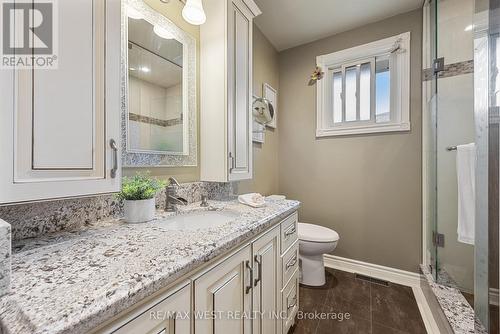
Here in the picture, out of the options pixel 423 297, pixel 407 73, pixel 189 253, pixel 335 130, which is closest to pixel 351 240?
pixel 423 297

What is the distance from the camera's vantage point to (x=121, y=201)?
98 cm

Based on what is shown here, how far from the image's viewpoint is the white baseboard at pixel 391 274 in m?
1.56

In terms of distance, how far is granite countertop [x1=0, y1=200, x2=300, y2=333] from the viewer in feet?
1.18

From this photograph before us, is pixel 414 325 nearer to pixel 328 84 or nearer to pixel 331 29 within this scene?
pixel 328 84

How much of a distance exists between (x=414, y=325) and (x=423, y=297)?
400 mm

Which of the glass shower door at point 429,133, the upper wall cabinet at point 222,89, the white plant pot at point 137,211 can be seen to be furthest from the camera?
the glass shower door at point 429,133

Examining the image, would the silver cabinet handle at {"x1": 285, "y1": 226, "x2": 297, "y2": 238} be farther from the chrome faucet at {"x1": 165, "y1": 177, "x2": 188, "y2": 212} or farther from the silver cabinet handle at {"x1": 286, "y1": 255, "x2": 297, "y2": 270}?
the chrome faucet at {"x1": 165, "y1": 177, "x2": 188, "y2": 212}

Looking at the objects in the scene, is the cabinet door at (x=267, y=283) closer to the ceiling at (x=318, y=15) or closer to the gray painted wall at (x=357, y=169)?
the gray painted wall at (x=357, y=169)

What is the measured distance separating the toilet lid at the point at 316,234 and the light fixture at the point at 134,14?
184cm

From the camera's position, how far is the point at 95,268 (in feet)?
1.67

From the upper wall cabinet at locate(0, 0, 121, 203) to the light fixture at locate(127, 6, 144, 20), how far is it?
395 millimetres

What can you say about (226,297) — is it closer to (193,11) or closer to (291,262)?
(291,262)

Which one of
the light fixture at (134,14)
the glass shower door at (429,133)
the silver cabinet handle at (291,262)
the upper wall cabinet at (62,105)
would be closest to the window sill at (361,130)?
the glass shower door at (429,133)

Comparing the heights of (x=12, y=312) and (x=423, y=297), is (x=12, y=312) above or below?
above
